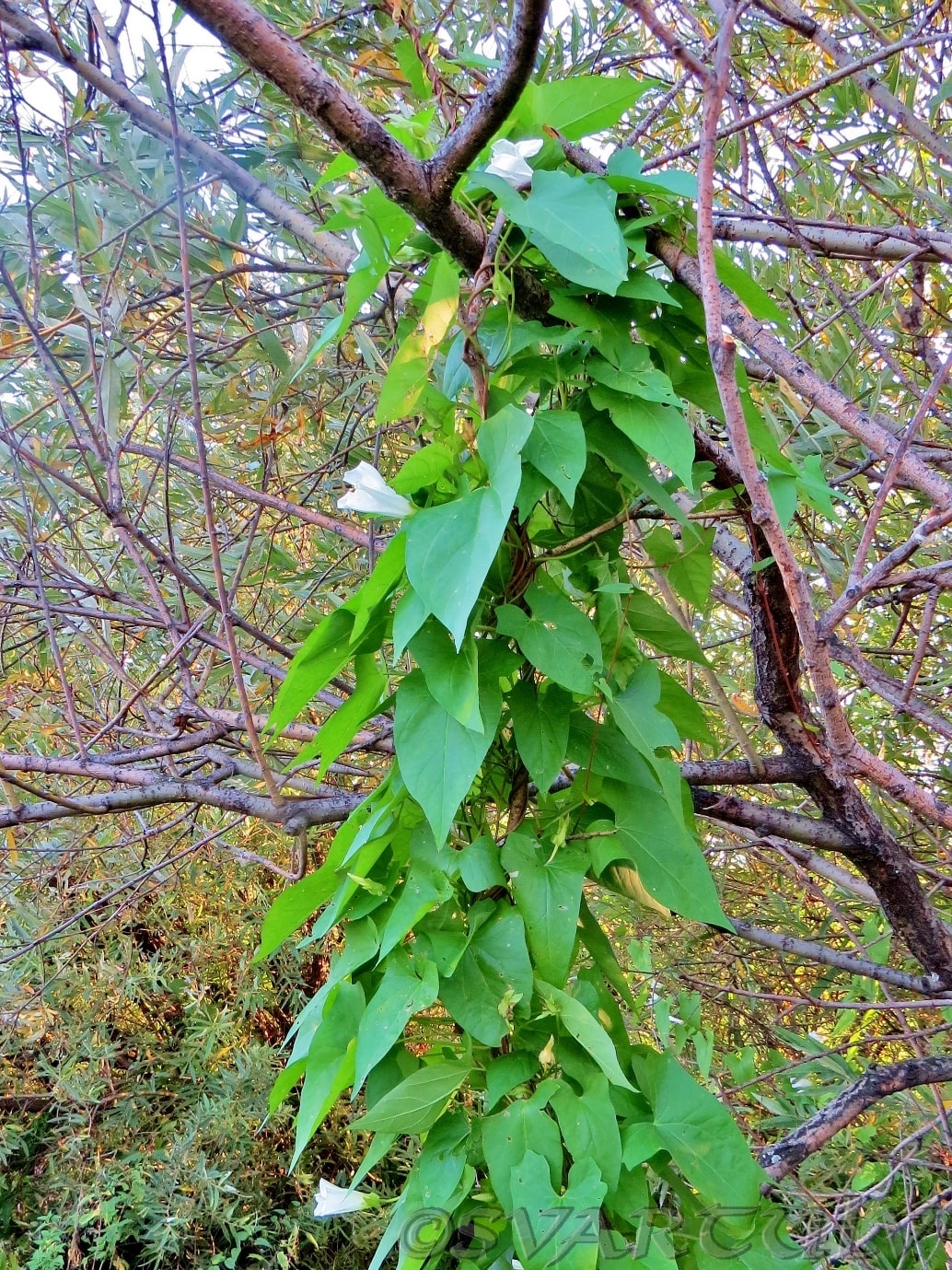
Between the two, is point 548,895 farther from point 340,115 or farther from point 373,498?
point 340,115

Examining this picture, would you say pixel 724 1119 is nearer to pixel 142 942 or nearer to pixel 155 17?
pixel 155 17

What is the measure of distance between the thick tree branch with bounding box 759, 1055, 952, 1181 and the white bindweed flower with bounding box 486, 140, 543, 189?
708 mm

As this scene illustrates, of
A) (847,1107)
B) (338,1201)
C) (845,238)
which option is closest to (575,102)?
(845,238)

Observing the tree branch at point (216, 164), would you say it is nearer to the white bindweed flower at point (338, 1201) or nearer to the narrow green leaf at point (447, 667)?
the narrow green leaf at point (447, 667)

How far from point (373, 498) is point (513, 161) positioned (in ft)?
0.61

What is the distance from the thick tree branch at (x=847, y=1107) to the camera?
25.7 inches

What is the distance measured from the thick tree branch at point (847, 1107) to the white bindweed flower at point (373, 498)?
0.58 m

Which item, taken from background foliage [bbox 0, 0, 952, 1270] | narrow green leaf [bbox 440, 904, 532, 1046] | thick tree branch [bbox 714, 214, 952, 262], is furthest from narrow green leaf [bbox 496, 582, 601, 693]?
thick tree branch [bbox 714, 214, 952, 262]

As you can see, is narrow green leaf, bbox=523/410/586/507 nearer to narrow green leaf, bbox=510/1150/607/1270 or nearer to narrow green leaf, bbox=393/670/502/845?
narrow green leaf, bbox=393/670/502/845

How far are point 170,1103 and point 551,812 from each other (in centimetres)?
217

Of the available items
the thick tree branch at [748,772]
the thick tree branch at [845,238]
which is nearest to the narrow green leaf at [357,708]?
the thick tree branch at [748,772]

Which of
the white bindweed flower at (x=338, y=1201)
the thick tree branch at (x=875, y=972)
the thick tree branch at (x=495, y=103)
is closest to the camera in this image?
the thick tree branch at (x=495, y=103)

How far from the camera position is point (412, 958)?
1.45 ft

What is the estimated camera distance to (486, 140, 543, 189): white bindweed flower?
43 centimetres
